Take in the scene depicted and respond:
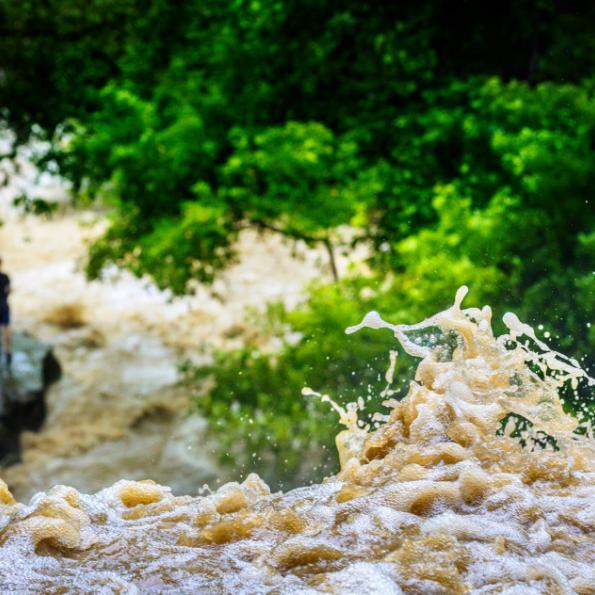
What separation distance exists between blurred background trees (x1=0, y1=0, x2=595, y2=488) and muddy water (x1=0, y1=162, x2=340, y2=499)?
2.06ft

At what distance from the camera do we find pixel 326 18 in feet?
29.6

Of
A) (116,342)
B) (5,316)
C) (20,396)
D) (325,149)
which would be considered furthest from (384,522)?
(116,342)

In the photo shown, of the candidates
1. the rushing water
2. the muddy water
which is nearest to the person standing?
the muddy water

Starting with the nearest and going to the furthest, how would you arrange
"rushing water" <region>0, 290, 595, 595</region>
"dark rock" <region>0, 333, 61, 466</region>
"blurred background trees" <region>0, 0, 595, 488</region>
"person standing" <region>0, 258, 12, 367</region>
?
"rushing water" <region>0, 290, 595, 595</region> → "blurred background trees" <region>0, 0, 595, 488</region> → "person standing" <region>0, 258, 12, 367</region> → "dark rock" <region>0, 333, 61, 466</region>

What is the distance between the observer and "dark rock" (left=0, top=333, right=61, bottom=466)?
28.5 feet

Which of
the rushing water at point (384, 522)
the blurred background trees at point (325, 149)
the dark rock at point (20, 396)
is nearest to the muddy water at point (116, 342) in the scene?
the dark rock at point (20, 396)

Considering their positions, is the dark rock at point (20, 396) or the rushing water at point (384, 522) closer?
the rushing water at point (384, 522)

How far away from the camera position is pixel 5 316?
28.1 ft

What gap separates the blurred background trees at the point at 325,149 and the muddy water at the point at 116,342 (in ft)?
2.06

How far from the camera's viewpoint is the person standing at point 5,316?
8.02m

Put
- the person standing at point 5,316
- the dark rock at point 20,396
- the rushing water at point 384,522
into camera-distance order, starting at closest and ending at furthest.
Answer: the rushing water at point 384,522 → the person standing at point 5,316 → the dark rock at point 20,396

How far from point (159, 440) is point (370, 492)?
678 centimetres

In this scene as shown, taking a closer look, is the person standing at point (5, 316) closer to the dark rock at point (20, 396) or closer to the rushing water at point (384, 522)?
the dark rock at point (20, 396)

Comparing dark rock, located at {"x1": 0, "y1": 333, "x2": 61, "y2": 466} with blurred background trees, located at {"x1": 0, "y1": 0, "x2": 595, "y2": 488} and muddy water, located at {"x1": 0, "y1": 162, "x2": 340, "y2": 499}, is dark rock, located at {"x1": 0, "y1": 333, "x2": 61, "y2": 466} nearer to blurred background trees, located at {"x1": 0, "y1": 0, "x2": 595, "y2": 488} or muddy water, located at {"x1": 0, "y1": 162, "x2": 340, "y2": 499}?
muddy water, located at {"x1": 0, "y1": 162, "x2": 340, "y2": 499}
